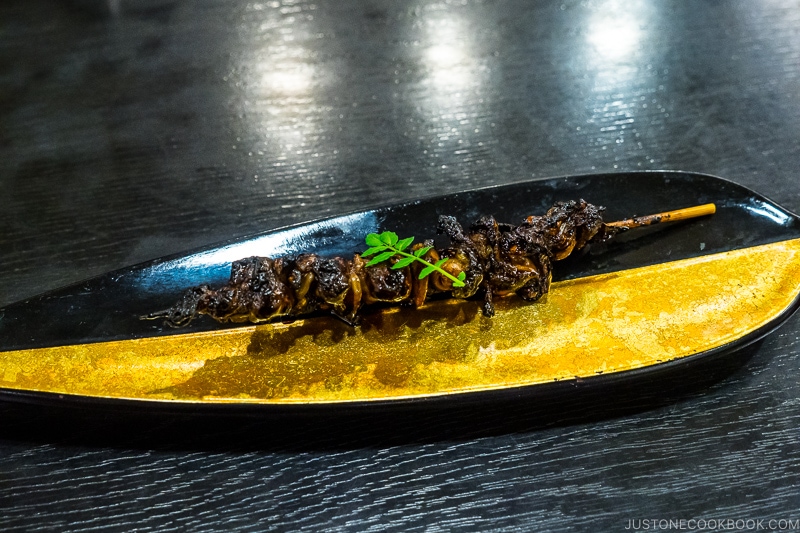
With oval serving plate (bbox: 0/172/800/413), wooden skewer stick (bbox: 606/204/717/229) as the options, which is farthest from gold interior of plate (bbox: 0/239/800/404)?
wooden skewer stick (bbox: 606/204/717/229)

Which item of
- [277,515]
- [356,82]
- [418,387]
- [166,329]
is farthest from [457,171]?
[277,515]

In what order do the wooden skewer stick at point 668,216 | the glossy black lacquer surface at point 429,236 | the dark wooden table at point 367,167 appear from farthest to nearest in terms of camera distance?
the wooden skewer stick at point 668,216
the glossy black lacquer surface at point 429,236
the dark wooden table at point 367,167

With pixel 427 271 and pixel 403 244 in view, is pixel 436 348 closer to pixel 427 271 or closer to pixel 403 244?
pixel 427 271

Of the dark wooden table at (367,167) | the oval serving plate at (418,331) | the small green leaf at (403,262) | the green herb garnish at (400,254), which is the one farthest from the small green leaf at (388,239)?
the dark wooden table at (367,167)

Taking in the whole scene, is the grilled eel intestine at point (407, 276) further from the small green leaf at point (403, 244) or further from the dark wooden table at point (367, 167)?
the dark wooden table at point (367, 167)

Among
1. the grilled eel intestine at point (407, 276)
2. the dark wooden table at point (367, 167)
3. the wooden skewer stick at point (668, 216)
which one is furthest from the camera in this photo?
the wooden skewer stick at point (668, 216)

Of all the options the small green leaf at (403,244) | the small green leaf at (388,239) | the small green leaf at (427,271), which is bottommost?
the small green leaf at (427,271)
